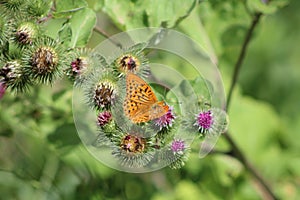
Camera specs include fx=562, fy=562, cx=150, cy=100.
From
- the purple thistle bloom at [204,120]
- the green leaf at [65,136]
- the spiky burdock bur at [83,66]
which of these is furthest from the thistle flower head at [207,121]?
the green leaf at [65,136]

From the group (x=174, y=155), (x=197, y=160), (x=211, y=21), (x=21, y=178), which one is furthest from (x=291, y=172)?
(x=174, y=155)

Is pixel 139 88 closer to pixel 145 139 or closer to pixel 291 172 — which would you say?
pixel 145 139

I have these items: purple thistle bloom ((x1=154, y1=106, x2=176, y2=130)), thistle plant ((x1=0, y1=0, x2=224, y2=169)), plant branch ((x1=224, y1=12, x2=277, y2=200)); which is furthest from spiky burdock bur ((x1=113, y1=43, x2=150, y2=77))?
plant branch ((x1=224, y1=12, x2=277, y2=200))

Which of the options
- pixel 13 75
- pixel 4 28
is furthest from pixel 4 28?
pixel 13 75

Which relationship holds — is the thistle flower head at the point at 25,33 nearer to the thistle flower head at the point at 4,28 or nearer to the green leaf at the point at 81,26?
the thistle flower head at the point at 4,28

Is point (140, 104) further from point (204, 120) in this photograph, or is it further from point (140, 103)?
point (204, 120)

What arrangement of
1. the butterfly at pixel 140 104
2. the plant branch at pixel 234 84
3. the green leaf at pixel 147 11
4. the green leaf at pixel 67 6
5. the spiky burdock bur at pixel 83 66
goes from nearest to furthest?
the butterfly at pixel 140 104, the spiky burdock bur at pixel 83 66, the green leaf at pixel 67 6, the green leaf at pixel 147 11, the plant branch at pixel 234 84
